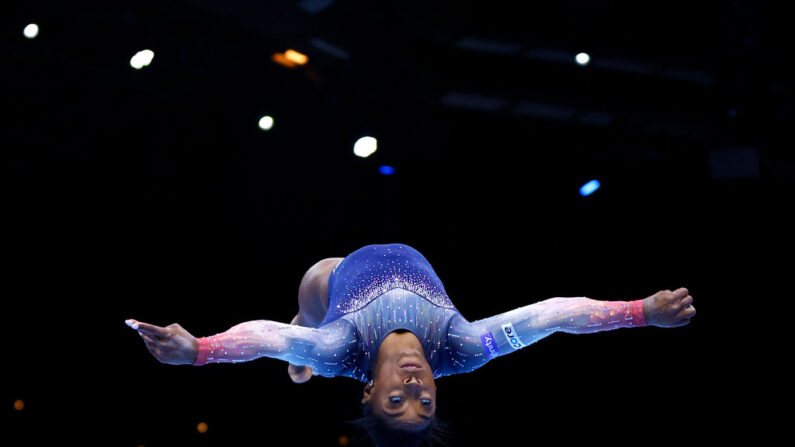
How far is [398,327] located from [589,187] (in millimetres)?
2278

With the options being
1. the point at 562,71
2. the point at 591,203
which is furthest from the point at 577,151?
the point at 562,71

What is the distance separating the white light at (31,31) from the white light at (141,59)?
0.46m

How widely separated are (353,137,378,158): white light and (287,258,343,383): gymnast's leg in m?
1.29

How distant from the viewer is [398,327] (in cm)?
272

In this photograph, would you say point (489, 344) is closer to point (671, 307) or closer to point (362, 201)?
point (671, 307)

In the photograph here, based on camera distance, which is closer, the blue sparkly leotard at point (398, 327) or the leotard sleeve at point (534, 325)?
the blue sparkly leotard at point (398, 327)

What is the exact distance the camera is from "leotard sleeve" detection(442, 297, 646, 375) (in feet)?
8.58

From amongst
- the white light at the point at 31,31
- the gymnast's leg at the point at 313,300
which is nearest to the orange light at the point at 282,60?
the white light at the point at 31,31

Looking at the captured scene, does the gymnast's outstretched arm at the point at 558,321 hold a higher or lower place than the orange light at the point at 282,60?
lower

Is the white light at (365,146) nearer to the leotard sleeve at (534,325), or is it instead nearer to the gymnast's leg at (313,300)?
the gymnast's leg at (313,300)

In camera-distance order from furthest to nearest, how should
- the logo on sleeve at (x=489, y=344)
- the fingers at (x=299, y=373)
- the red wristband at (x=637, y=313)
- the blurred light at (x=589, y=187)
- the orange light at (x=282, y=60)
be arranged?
the blurred light at (x=589, y=187) < the orange light at (x=282, y=60) < the fingers at (x=299, y=373) < the logo on sleeve at (x=489, y=344) < the red wristband at (x=637, y=313)

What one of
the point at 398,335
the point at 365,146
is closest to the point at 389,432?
the point at 398,335

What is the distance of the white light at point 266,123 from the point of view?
4543 millimetres

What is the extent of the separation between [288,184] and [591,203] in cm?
169
